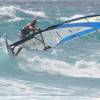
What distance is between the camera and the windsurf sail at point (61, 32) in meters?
18.4

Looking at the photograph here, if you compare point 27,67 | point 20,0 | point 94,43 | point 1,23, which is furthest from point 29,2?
point 27,67

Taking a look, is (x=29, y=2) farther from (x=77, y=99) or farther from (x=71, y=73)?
(x=77, y=99)

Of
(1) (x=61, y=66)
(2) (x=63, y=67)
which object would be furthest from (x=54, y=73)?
(1) (x=61, y=66)

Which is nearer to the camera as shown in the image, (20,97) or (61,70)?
(20,97)

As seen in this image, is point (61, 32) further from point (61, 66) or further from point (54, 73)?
point (54, 73)

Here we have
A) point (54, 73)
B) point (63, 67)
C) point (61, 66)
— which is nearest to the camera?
point (54, 73)

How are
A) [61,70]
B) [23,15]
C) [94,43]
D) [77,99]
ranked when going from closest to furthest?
1. [77,99]
2. [61,70]
3. [94,43]
4. [23,15]

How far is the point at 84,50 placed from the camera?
2372cm

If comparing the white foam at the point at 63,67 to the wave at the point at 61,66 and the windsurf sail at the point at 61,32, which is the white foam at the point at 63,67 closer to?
the wave at the point at 61,66

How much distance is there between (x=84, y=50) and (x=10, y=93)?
33.5 feet

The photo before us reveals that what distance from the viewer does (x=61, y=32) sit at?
1886 cm

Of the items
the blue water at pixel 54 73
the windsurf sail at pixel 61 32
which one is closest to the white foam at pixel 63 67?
the blue water at pixel 54 73

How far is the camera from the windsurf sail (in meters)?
18.4

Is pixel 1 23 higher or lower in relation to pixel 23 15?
lower
